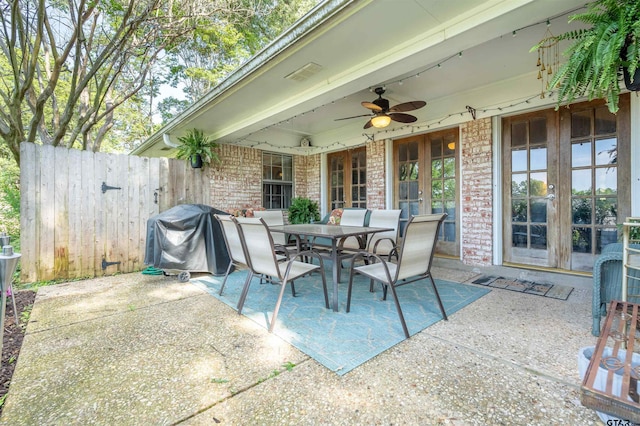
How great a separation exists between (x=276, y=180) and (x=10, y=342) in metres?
5.35

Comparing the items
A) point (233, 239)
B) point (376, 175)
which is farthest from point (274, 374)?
point (376, 175)

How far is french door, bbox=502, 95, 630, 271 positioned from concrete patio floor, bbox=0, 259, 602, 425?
1.34 metres

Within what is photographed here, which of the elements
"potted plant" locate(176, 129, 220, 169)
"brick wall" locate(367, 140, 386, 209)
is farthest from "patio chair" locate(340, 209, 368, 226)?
"potted plant" locate(176, 129, 220, 169)

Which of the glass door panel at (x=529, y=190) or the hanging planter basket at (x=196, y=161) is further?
the hanging planter basket at (x=196, y=161)

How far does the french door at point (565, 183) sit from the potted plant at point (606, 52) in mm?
2072

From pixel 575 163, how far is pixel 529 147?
56cm

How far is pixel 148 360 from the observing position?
1.94 meters

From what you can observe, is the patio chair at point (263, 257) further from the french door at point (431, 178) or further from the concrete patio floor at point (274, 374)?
the french door at point (431, 178)

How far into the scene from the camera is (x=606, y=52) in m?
1.74

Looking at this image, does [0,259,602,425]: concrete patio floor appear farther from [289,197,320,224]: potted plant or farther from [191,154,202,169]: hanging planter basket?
[289,197,320,224]: potted plant

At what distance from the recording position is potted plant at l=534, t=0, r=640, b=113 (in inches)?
67.1

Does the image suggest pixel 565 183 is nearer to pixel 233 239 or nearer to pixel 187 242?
pixel 233 239

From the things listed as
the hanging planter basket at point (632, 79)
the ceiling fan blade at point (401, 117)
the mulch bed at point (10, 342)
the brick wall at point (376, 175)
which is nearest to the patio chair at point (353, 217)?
the brick wall at point (376, 175)

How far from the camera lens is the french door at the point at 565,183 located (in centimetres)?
344
